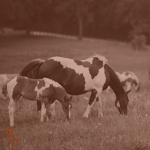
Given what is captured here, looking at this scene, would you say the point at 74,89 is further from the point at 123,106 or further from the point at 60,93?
the point at 123,106

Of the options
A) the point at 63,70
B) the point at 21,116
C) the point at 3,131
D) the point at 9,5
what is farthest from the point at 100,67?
the point at 9,5

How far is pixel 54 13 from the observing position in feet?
214

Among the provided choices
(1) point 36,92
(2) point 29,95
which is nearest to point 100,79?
(1) point 36,92

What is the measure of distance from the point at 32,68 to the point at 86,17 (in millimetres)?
55622

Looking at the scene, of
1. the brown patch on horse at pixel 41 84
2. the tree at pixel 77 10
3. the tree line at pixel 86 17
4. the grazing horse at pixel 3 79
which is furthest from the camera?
the tree at pixel 77 10

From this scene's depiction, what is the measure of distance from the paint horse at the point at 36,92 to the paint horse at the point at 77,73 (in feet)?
2.24

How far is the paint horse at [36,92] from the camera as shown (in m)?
9.02

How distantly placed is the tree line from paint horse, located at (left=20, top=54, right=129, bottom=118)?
4154cm

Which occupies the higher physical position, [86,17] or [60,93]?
[86,17]

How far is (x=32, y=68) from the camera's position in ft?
34.0

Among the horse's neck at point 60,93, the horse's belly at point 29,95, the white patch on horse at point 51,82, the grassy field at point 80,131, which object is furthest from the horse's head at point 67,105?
the horse's belly at point 29,95

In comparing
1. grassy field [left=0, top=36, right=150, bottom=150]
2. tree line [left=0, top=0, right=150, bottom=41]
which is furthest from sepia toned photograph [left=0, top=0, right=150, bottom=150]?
tree line [left=0, top=0, right=150, bottom=41]

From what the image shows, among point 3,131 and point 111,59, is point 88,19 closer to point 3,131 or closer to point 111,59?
point 111,59

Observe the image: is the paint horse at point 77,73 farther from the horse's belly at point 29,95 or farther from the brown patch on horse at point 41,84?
the horse's belly at point 29,95
